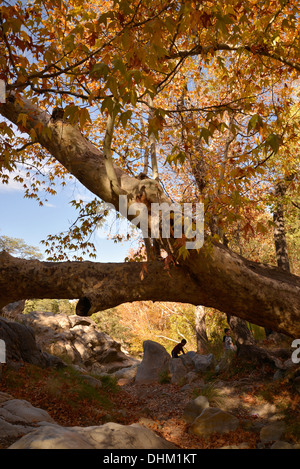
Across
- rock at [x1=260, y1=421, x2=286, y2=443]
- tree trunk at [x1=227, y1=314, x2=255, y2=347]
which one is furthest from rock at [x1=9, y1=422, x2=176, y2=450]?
tree trunk at [x1=227, y1=314, x2=255, y2=347]

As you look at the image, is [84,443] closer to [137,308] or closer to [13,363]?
[13,363]

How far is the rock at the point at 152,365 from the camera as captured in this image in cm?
1421

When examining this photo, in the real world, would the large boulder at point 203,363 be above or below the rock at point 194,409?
above

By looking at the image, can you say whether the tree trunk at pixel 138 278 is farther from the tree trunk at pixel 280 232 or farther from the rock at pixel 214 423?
the tree trunk at pixel 280 232

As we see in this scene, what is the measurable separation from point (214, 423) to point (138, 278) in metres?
4.38

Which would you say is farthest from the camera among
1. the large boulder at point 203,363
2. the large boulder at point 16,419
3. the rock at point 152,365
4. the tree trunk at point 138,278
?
the rock at point 152,365

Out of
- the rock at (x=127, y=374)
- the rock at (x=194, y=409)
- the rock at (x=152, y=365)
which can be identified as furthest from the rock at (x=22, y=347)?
the rock at (x=194, y=409)

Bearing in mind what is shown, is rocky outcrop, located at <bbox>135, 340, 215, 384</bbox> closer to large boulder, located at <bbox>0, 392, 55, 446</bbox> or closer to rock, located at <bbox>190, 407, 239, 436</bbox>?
rock, located at <bbox>190, 407, 239, 436</bbox>

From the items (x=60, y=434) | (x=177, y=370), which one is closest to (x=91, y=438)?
(x=60, y=434)

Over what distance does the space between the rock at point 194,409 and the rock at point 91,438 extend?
3.45 meters

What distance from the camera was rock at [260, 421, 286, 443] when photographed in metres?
6.76

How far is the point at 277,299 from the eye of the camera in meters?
5.62

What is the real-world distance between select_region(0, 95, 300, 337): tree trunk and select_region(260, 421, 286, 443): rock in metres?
2.54

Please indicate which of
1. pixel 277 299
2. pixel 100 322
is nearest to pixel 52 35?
pixel 277 299
